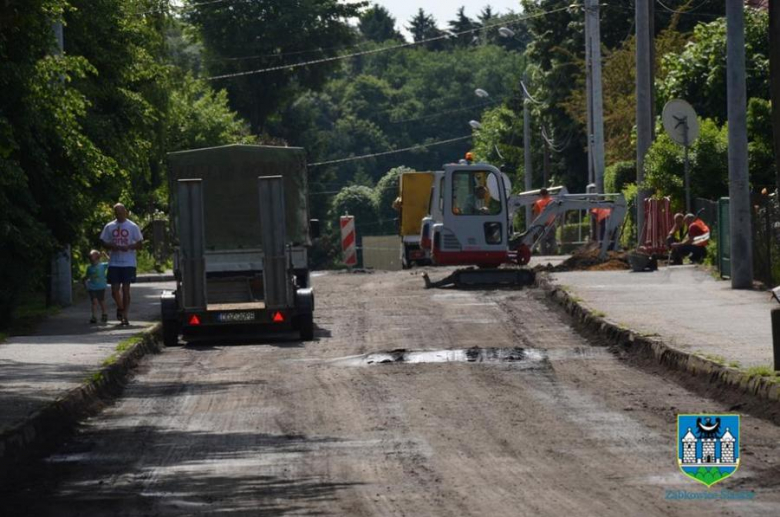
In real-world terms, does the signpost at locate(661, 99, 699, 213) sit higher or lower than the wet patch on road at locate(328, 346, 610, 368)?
higher

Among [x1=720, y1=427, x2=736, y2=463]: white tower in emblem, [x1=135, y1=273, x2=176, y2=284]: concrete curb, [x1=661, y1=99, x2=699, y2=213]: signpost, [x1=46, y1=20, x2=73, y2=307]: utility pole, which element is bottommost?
[x1=720, y1=427, x2=736, y2=463]: white tower in emblem

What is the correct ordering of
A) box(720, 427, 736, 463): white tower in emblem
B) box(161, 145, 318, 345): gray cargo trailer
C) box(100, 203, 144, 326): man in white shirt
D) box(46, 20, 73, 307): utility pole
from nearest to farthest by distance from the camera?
box(720, 427, 736, 463): white tower in emblem → box(161, 145, 318, 345): gray cargo trailer → box(100, 203, 144, 326): man in white shirt → box(46, 20, 73, 307): utility pole

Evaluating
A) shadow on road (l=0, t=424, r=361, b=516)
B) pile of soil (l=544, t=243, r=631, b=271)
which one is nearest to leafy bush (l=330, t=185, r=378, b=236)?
pile of soil (l=544, t=243, r=631, b=271)

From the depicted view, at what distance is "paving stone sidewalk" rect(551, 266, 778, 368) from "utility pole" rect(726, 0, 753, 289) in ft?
1.78

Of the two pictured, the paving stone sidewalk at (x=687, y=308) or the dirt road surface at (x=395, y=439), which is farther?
the paving stone sidewalk at (x=687, y=308)

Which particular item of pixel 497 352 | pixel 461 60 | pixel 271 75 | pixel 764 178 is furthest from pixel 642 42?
pixel 461 60

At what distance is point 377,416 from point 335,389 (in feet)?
7.57

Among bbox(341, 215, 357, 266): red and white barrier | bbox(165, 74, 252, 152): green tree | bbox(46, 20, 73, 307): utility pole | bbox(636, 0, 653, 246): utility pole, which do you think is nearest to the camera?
bbox(46, 20, 73, 307): utility pole

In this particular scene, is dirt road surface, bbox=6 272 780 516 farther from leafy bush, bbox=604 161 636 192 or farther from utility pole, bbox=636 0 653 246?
leafy bush, bbox=604 161 636 192

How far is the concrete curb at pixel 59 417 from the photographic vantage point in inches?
471

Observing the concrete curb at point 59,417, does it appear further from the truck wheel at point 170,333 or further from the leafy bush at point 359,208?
the leafy bush at point 359,208

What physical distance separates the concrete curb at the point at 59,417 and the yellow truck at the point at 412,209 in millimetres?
25777

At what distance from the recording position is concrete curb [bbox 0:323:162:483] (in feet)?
39.2

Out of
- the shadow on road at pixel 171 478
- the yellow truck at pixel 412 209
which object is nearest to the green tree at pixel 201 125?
the yellow truck at pixel 412 209
